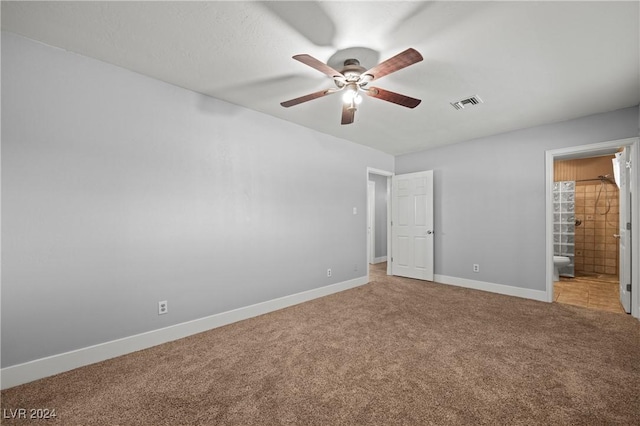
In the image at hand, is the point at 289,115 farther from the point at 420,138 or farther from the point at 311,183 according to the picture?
the point at 420,138

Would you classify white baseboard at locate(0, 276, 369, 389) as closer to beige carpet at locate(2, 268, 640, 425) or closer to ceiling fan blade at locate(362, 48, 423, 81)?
beige carpet at locate(2, 268, 640, 425)

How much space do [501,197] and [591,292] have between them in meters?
2.03

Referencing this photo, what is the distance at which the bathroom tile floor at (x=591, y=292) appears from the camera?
11.9 feet

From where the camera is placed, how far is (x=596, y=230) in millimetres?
5391

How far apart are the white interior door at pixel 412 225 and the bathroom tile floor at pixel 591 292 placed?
6.33 ft

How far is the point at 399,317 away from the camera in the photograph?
3248mm

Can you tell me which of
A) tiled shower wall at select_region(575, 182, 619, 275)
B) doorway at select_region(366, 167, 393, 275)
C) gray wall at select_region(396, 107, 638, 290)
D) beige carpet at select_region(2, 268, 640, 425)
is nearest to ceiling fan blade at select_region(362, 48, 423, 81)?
beige carpet at select_region(2, 268, 640, 425)

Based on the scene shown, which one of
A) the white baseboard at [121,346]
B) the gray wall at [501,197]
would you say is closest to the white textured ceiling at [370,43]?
the gray wall at [501,197]

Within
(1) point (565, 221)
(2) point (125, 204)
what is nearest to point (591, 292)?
(1) point (565, 221)

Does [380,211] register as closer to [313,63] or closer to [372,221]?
[372,221]

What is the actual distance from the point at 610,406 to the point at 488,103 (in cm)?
289

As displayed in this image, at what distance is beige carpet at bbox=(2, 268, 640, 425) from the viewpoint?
5.45 ft

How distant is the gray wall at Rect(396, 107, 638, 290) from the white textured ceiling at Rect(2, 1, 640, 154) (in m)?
0.65

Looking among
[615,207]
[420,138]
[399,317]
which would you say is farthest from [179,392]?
[615,207]
